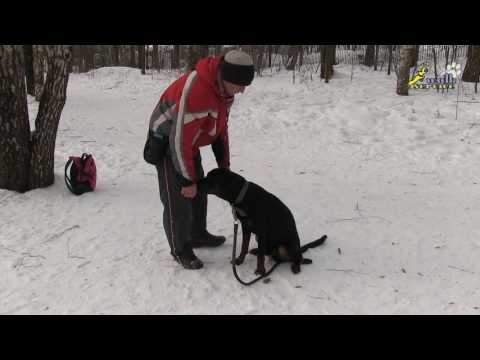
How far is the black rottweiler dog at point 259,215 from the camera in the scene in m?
3.02

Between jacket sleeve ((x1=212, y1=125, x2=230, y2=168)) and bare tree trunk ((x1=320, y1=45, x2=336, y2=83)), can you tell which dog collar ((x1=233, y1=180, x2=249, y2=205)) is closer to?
jacket sleeve ((x1=212, y1=125, x2=230, y2=168))

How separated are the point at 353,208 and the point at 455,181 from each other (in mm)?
1726

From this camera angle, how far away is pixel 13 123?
169 inches

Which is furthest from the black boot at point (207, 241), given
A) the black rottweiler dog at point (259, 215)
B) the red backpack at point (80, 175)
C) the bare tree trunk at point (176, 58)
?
the bare tree trunk at point (176, 58)

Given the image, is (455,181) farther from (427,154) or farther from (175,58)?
(175,58)

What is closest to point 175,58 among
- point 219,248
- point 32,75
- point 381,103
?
point 32,75

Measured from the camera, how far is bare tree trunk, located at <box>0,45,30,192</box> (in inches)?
164

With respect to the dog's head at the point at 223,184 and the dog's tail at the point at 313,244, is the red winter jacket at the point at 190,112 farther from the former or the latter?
the dog's tail at the point at 313,244

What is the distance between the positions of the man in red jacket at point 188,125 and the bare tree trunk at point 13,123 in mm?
2203

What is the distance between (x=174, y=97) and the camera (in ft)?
9.24

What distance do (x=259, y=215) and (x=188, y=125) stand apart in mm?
883

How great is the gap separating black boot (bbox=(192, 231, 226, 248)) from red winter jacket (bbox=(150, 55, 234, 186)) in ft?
2.79

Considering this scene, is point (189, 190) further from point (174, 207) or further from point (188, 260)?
point (188, 260)

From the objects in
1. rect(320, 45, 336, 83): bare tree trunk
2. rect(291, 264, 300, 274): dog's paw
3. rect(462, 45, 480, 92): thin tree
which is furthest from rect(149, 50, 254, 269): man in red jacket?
rect(462, 45, 480, 92): thin tree
